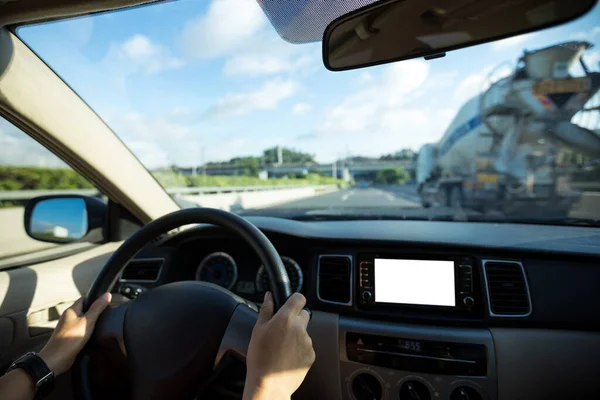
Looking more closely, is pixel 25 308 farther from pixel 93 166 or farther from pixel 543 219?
pixel 543 219

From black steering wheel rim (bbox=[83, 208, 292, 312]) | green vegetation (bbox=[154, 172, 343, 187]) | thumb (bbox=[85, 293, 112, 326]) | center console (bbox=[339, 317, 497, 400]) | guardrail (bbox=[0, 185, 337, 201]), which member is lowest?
center console (bbox=[339, 317, 497, 400])

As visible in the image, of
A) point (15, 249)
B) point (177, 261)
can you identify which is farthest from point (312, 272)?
point (15, 249)

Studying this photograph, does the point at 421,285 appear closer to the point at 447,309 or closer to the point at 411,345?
the point at 447,309

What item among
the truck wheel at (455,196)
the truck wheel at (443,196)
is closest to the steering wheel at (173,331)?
the truck wheel at (455,196)

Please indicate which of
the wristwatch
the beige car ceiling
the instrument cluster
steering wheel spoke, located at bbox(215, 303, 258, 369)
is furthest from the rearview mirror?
the wristwatch

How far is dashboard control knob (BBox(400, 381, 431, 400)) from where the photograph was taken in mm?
2695

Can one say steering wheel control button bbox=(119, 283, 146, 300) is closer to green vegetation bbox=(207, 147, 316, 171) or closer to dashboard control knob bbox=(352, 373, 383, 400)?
dashboard control knob bbox=(352, 373, 383, 400)

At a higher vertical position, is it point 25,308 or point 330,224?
point 330,224

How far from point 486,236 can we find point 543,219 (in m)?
0.74

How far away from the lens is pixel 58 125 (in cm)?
259

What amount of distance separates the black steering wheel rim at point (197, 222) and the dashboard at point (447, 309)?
0.92m

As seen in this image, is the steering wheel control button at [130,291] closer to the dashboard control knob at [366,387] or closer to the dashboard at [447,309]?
the dashboard at [447,309]

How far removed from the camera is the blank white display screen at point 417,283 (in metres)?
2.78

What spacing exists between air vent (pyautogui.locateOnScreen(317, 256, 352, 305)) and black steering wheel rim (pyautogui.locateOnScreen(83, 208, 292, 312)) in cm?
140
